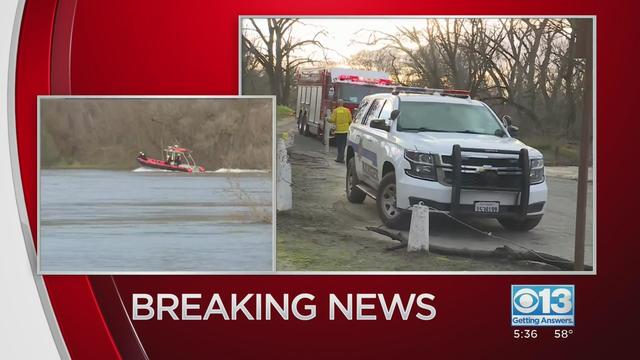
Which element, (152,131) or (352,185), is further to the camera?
(352,185)

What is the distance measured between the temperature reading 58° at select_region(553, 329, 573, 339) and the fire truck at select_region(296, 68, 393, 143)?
1917 millimetres

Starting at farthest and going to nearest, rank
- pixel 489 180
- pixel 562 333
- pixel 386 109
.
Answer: pixel 386 109 → pixel 562 333 → pixel 489 180

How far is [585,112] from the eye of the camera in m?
5.87

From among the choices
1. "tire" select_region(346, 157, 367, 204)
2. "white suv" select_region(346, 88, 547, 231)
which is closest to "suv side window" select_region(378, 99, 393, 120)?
"white suv" select_region(346, 88, 547, 231)

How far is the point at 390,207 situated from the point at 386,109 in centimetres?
66

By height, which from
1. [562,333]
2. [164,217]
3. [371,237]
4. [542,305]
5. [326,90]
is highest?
[326,90]

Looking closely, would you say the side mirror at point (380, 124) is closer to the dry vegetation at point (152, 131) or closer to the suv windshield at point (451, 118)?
the suv windshield at point (451, 118)

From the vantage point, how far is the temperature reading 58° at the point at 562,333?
5941 mm

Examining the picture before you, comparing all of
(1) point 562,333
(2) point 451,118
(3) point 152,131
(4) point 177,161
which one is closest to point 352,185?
(2) point 451,118

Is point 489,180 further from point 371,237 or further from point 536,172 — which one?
point 371,237

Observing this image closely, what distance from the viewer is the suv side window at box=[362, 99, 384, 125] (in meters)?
6.02

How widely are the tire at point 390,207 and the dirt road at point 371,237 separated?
0.19ft

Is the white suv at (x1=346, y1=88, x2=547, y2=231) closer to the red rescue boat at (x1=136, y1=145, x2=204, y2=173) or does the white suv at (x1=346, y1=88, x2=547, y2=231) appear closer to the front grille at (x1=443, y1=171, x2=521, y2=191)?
the front grille at (x1=443, y1=171, x2=521, y2=191)

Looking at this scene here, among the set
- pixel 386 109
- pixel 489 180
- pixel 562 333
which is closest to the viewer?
pixel 489 180
